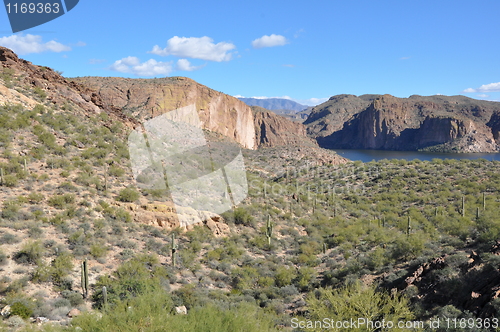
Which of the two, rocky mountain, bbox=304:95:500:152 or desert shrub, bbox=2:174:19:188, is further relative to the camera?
rocky mountain, bbox=304:95:500:152

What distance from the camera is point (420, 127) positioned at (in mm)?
169125

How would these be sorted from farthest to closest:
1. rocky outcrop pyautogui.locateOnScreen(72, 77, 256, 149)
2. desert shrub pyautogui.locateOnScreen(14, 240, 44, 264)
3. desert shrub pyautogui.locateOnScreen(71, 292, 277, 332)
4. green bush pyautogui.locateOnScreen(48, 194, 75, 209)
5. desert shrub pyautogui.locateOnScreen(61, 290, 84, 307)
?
rocky outcrop pyautogui.locateOnScreen(72, 77, 256, 149)
green bush pyautogui.locateOnScreen(48, 194, 75, 209)
desert shrub pyautogui.locateOnScreen(14, 240, 44, 264)
desert shrub pyautogui.locateOnScreen(61, 290, 84, 307)
desert shrub pyautogui.locateOnScreen(71, 292, 277, 332)

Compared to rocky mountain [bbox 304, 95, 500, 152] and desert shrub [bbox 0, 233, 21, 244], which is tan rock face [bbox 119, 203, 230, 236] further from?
rocky mountain [bbox 304, 95, 500, 152]

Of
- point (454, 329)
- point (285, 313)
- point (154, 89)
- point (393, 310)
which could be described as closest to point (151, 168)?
point (285, 313)

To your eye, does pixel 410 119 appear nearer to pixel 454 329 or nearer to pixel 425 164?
pixel 425 164

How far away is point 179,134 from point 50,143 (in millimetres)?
21075

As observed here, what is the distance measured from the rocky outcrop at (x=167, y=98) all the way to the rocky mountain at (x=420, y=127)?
4163 inches

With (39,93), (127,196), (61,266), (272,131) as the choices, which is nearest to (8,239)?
(61,266)

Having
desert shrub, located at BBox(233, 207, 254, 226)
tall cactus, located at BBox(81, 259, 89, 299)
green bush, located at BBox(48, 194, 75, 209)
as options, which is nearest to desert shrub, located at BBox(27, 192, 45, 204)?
green bush, located at BBox(48, 194, 75, 209)

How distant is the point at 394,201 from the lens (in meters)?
29.2

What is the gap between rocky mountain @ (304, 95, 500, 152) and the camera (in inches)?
5719

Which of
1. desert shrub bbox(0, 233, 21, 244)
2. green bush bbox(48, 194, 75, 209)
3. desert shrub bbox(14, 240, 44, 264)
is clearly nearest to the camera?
desert shrub bbox(14, 240, 44, 264)

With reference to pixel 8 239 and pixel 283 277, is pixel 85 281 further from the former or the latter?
pixel 283 277

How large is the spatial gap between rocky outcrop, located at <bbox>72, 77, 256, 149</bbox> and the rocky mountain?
105734 mm
